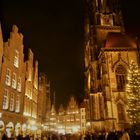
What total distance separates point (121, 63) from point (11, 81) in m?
24.0

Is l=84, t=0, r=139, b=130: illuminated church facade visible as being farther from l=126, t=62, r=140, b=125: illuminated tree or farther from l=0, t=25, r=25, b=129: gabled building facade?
l=0, t=25, r=25, b=129: gabled building facade

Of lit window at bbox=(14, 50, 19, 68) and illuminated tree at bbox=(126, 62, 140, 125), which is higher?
lit window at bbox=(14, 50, 19, 68)

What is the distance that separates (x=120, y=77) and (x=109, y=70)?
2631 millimetres

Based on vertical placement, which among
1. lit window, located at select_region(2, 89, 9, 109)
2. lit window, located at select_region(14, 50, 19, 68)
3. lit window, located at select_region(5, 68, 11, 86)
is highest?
lit window, located at select_region(14, 50, 19, 68)

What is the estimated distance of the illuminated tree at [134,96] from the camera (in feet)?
107

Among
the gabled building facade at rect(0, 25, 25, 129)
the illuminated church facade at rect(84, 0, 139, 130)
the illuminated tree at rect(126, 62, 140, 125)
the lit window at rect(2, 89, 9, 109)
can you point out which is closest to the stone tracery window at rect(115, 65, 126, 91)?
the illuminated church facade at rect(84, 0, 139, 130)

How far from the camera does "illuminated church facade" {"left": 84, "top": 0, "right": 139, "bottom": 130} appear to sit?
132 feet

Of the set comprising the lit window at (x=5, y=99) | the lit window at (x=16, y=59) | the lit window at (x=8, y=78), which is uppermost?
the lit window at (x=16, y=59)

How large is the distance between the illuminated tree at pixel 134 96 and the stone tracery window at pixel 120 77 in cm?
765

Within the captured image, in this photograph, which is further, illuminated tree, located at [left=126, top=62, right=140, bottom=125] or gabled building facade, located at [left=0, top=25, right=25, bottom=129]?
illuminated tree, located at [left=126, top=62, right=140, bottom=125]

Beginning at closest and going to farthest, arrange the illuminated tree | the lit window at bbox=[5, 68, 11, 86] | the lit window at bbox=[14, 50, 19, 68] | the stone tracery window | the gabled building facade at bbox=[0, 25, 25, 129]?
the gabled building facade at bbox=[0, 25, 25, 129] < the lit window at bbox=[5, 68, 11, 86] < the lit window at bbox=[14, 50, 19, 68] < the illuminated tree < the stone tracery window

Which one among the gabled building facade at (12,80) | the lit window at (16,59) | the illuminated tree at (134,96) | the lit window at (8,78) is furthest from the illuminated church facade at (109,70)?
the lit window at (8,78)

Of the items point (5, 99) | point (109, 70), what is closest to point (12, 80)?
point (5, 99)

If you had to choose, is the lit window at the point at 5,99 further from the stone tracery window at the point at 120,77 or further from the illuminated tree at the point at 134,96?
the stone tracery window at the point at 120,77
